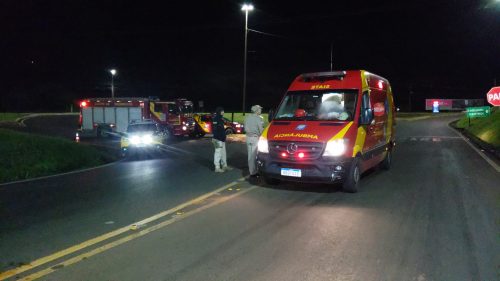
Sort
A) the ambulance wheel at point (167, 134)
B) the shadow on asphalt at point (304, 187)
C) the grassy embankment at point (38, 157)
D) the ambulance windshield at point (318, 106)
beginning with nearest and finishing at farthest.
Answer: the shadow on asphalt at point (304, 187)
the ambulance windshield at point (318, 106)
the grassy embankment at point (38, 157)
the ambulance wheel at point (167, 134)

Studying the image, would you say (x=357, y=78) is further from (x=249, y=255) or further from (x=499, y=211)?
(x=249, y=255)

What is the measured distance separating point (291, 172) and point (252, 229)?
280cm

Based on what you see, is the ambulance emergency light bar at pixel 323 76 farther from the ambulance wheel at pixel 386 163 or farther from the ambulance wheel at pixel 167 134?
the ambulance wheel at pixel 167 134

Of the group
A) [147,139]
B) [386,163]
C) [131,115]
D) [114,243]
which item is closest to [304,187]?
[386,163]

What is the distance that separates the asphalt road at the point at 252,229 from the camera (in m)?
5.11

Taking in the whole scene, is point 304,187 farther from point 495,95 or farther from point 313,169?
point 495,95

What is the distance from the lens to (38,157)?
46.9 feet

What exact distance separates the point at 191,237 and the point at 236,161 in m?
9.13

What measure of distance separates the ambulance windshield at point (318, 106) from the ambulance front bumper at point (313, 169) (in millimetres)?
1143

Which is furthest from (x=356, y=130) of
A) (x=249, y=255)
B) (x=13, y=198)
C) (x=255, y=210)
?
(x=13, y=198)

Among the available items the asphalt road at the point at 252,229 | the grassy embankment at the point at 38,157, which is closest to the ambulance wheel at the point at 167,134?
the grassy embankment at the point at 38,157

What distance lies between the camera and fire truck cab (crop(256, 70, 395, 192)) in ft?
29.9

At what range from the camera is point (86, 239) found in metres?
6.31

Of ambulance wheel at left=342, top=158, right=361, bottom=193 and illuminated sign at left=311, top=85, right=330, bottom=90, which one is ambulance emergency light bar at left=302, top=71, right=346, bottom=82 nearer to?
illuminated sign at left=311, top=85, right=330, bottom=90
